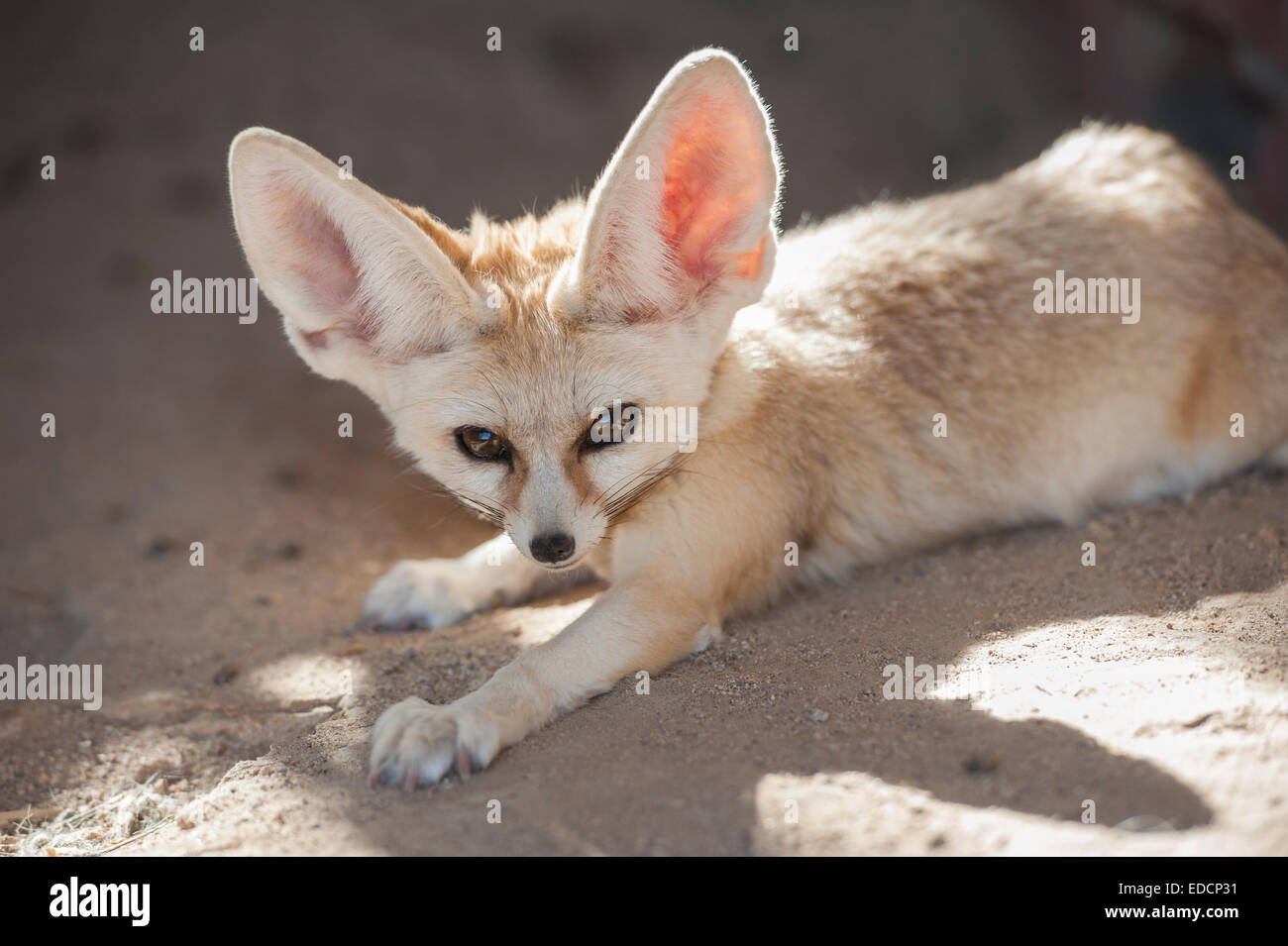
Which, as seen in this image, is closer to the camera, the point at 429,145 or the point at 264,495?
the point at 264,495

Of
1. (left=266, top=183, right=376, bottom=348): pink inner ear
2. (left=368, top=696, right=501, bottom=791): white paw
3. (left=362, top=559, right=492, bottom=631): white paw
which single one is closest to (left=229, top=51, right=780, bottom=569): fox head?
(left=266, top=183, right=376, bottom=348): pink inner ear

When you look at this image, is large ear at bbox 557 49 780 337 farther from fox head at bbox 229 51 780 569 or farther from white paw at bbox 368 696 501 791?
white paw at bbox 368 696 501 791

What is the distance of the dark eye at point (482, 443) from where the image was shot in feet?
10.1

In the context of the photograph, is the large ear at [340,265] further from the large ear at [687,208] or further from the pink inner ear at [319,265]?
the large ear at [687,208]

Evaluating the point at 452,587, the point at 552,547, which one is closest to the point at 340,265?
the point at 552,547

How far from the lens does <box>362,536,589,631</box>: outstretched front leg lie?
391 cm

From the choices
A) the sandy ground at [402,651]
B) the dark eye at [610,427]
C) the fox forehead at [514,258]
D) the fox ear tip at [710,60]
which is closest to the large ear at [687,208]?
the fox ear tip at [710,60]

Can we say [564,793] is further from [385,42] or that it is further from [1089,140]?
[385,42]

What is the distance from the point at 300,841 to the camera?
2.49m

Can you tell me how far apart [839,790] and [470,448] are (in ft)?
4.59

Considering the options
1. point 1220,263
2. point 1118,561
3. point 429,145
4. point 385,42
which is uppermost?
point 385,42

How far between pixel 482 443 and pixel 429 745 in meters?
0.86

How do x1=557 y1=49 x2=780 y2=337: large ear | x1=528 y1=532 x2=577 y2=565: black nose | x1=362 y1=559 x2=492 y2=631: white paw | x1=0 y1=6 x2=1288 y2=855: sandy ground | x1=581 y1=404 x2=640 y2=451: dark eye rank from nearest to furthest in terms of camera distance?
x1=0 y1=6 x2=1288 y2=855: sandy ground, x1=557 y1=49 x2=780 y2=337: large ear, x1=528 y1=532 x2=577 y2=565: black nose, x1=581 y1=404 x2=640 y2=451: dark eye, x1=362 y1=559 x2=492 y2=631: white paw
